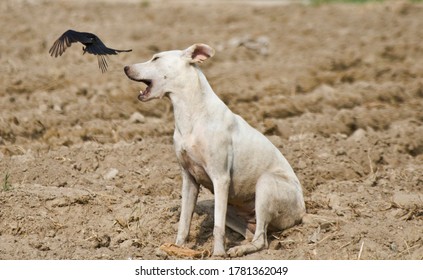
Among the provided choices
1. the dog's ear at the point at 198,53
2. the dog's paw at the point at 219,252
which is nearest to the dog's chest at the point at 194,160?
the dog's paw at the point at 219,252

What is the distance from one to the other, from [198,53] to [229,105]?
A: 15.1ft

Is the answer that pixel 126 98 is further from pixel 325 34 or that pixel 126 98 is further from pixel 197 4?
pixel 197 4

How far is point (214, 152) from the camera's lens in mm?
6938

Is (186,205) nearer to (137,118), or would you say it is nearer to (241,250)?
(241,250)

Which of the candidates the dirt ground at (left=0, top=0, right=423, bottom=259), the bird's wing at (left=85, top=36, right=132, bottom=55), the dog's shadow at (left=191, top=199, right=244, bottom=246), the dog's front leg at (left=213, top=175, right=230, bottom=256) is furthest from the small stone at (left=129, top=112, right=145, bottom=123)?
the dog's front leg at (left=213, top=175, right=230, bottom=256)

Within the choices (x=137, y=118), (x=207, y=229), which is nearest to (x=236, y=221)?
(x=207, y=229)

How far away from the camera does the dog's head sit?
7.04 meters

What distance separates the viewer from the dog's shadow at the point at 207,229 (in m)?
7.59

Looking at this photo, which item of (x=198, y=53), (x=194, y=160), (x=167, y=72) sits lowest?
(x=194, y=160)

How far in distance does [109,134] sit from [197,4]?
1041cm

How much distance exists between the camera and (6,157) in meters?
9.23

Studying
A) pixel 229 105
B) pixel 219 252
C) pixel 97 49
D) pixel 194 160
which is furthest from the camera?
pixel 229 105

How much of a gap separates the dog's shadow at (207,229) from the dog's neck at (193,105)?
0.99 m

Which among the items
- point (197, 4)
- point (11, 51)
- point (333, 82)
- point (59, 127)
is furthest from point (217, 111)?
point (197, 4)
